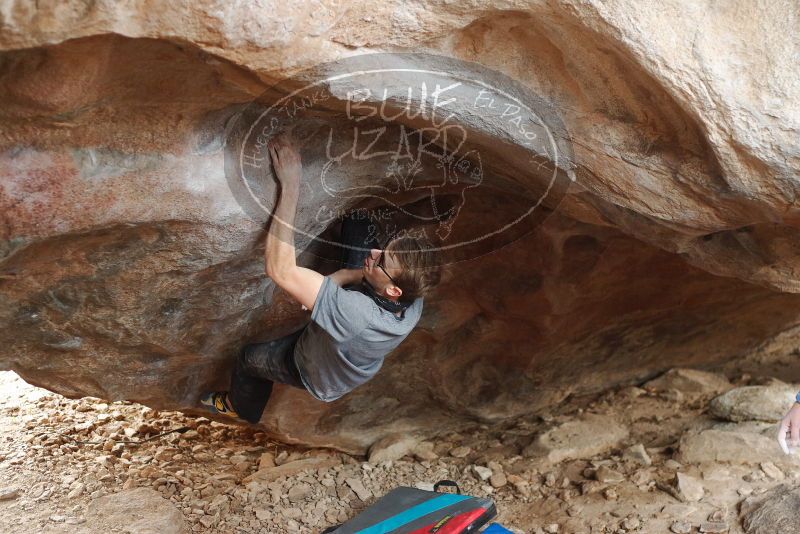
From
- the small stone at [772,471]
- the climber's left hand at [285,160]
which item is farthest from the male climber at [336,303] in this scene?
the small stone at [772,471]

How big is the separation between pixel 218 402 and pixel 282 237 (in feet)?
3.16

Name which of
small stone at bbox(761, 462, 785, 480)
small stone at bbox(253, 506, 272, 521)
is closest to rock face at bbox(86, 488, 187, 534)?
small stone at bbox(253, 506, 272, 521)

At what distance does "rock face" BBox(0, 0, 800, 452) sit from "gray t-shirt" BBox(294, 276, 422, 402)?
0.88 feet

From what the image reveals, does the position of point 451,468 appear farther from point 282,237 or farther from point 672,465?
point 282,237

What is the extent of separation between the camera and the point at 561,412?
359 centimetres

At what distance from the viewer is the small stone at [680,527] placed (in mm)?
2628

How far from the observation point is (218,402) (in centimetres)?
274

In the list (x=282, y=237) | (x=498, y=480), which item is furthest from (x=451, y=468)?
(x=282, y=237)

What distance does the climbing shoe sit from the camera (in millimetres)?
Result: 2742

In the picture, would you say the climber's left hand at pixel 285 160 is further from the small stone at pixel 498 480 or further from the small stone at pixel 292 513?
the small stone at pixel 498 480

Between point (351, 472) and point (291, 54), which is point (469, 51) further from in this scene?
point (351, 472)

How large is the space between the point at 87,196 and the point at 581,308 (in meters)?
2.20

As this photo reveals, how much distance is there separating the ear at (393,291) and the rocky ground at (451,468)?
3.88 ft

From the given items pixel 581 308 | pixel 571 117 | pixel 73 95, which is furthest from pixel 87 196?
pixel 581 308
